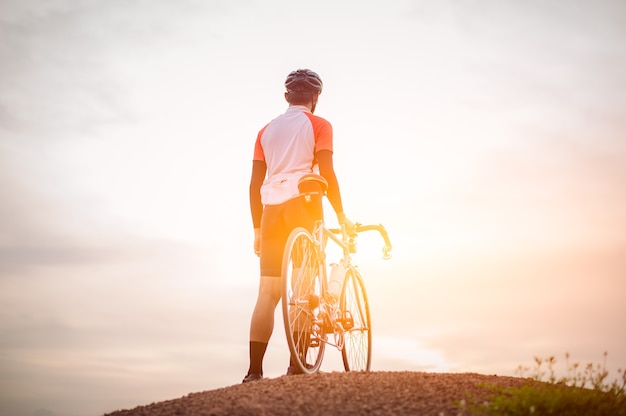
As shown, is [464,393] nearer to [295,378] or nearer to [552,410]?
[552,410]

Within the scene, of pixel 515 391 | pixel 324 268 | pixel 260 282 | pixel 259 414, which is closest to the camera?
pixel 259 414

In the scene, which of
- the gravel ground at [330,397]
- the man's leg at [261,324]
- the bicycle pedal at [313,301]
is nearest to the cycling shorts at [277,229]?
the man's leg at [261,324]

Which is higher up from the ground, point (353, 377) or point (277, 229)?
point (277, 229)

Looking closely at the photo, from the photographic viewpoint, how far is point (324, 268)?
26.5ft

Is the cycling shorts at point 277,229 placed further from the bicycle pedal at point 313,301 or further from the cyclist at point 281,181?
the bicycle pedal at point 313,301

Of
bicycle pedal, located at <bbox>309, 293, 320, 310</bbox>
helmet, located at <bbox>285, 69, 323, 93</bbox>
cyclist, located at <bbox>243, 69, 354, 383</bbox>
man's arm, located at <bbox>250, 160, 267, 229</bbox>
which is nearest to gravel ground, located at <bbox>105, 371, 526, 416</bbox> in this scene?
cyclist, located at <bbox>243, 69, 354, 383</bbox>

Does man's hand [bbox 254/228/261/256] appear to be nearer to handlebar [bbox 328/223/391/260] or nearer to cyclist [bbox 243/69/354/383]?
cyclist [bbox 243/69/354/383]

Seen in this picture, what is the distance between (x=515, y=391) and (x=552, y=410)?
409 millimetres

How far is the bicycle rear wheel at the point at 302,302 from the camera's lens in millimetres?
7051

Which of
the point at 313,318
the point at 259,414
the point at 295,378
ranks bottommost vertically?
the point at 259,414

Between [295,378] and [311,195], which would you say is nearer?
[295,378]

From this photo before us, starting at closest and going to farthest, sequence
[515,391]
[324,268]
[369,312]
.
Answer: [515,391] < [324,268] < [369,312]

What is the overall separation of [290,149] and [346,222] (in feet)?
3.94

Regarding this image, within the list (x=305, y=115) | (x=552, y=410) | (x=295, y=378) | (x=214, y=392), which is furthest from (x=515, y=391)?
(x=305, y=115)
